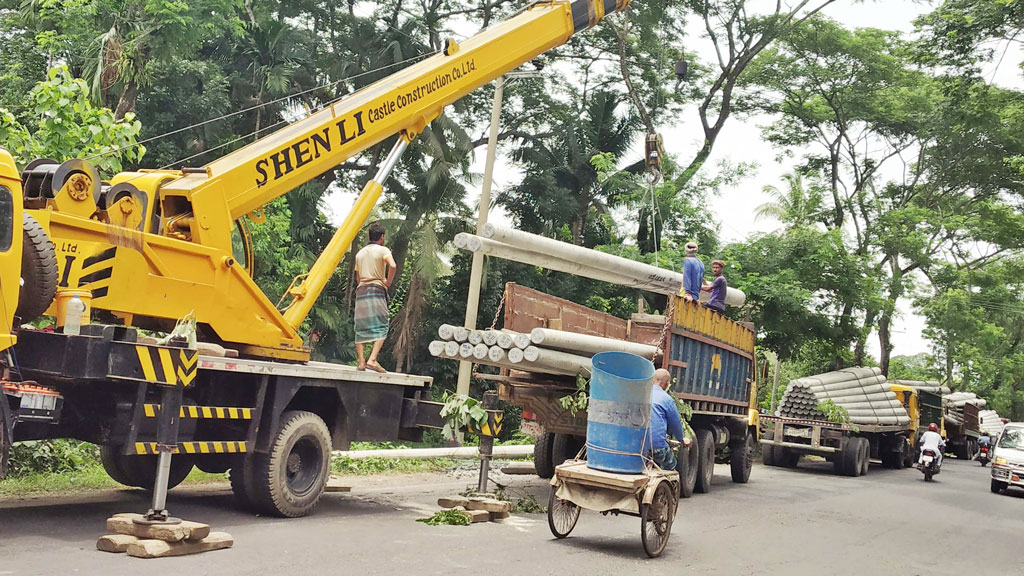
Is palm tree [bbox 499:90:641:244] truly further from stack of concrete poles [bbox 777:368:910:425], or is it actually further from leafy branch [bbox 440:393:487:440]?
leafy branch [bbox 440:393:487:440]

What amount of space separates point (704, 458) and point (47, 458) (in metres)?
9.29

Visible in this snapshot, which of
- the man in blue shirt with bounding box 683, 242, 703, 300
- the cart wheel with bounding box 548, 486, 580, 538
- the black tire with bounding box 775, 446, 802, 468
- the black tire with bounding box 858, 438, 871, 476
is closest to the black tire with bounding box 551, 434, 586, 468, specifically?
the man in blue shirt with bounding box 683, 242, 703, 300

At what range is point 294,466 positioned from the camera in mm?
9562

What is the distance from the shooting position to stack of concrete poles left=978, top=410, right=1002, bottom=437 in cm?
4081

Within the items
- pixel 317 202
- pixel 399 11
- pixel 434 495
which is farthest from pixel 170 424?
pixel 399 11

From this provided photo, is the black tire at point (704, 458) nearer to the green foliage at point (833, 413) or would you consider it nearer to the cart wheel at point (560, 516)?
the cart wheel at point (560, 516)

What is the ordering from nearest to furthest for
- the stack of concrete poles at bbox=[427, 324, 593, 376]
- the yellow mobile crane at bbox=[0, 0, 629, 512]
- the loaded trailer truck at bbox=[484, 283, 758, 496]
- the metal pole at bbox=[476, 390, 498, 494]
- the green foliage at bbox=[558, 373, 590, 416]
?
the yellow mobile crane at bbox=[0, 0, 629, 512], the stack of concrete poles at bbox=[427, 324, 593, 376], the metal pole at bbox=[476, 390, 498, 494], the green foliage at bbox=[558, 373, 590, 416], the loaded trailer truck at bbox=[484, 283, 758, 496]

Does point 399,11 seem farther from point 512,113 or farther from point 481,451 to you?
point 481,451

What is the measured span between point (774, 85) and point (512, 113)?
29.0 feet

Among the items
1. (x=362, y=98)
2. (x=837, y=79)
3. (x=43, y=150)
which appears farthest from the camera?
(x=837, y=79)

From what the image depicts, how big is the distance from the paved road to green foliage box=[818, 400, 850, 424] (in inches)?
283

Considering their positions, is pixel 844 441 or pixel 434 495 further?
pixel 844 441

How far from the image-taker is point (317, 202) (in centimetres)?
2766

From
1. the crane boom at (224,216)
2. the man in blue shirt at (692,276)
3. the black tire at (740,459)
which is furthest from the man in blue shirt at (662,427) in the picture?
the black tire at (740,459)
